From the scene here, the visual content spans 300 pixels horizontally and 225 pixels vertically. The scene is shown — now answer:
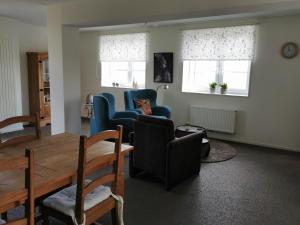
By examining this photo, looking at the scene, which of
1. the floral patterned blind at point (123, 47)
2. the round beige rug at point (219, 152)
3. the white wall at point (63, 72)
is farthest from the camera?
the floral patterned blind at point (123, 47)

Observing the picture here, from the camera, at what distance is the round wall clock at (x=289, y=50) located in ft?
15.6

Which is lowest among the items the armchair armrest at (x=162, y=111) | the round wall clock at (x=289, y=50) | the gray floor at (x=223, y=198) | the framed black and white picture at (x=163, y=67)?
the gray floor at (x=223, y=198)

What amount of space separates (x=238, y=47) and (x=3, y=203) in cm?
495

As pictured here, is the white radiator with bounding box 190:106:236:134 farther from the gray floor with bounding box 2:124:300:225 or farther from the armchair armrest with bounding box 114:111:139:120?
the armchair armrest with bounding box 114:111:139:120

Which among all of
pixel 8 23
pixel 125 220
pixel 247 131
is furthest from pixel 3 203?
pixel 8 23

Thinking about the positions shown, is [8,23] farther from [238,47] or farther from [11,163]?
[11,163]

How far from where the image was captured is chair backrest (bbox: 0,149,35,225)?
140 cm

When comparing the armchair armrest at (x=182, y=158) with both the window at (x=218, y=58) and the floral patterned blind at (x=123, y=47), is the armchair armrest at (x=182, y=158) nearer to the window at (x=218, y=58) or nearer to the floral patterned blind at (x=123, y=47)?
the window at (x=218, y=58)

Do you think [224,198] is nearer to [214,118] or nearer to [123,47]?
[214,118]

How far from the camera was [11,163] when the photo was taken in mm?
1393

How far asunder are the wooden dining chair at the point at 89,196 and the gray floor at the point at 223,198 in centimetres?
65

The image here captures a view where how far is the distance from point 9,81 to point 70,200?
4782 mm

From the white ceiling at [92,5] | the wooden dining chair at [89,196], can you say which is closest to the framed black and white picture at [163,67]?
the white ceiling at [92,5]

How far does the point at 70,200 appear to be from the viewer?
6.32 ft
